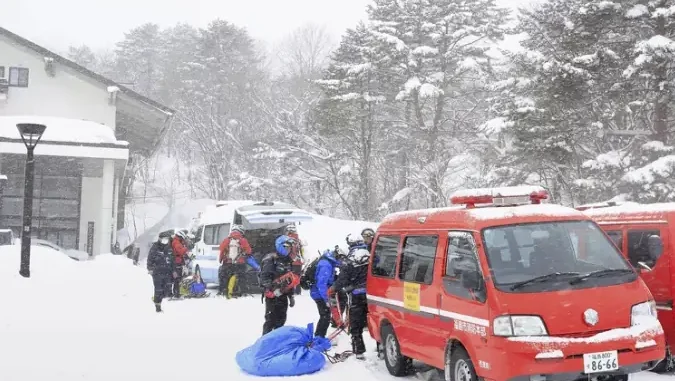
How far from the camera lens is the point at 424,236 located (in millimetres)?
7570

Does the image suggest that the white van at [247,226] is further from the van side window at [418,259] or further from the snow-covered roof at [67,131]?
the van side window at [418,259]

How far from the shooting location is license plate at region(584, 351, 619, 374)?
5.66m

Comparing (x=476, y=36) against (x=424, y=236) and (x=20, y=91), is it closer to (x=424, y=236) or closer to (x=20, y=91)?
(x=20, y=91)

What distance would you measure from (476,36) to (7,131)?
73.0 ft

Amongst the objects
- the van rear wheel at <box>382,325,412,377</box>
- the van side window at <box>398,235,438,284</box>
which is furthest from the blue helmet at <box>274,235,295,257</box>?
the van side window at <box>398,235,438,284</box>

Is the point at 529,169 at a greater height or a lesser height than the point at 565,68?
lesser

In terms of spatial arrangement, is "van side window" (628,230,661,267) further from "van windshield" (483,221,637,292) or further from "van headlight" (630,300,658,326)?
"van headlight" (630,300,658,326)

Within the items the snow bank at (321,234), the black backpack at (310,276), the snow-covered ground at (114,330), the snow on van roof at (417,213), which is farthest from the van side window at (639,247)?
the snow bank at (321,234)

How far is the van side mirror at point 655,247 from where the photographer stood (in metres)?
7.64

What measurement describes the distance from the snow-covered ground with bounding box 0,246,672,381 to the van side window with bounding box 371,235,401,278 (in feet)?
4.13

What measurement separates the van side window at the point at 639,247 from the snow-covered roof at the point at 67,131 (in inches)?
755

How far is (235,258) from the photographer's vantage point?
1675 cm

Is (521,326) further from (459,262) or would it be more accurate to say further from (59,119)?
(59,119)

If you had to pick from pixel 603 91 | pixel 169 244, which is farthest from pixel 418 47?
pixel 169 244
